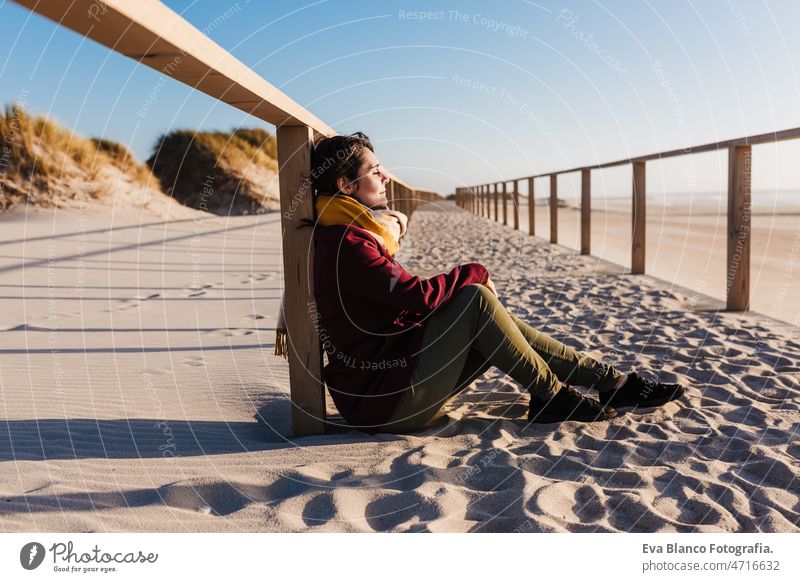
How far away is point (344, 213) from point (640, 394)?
Result: 4.51 ft

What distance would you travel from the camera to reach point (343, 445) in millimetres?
2322

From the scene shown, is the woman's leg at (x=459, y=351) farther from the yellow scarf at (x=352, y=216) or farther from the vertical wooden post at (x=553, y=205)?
the vertical wooden post at (x=553, y=205)

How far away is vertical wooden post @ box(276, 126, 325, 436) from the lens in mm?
2334

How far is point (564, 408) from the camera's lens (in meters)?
2.50

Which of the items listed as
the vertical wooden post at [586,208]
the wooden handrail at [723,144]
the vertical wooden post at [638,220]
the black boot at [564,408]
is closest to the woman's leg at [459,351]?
the black boot at [564,408]

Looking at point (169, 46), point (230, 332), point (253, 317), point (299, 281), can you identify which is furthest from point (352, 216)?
point (253, 317)

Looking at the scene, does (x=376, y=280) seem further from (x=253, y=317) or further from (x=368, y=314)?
(x=253, y=317)

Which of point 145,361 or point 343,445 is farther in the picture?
point 145,361

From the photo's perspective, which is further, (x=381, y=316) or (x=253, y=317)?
(x=253, y=317)

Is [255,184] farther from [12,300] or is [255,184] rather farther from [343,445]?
[343,445]

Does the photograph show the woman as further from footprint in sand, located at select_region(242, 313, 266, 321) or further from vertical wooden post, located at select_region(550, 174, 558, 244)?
vertical wooden post, located at select_region(550, 174, 558, 244)

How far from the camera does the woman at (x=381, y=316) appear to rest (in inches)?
87.0

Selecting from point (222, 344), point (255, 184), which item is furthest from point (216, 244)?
point (255, 184)

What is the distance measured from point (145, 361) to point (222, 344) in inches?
19.8
